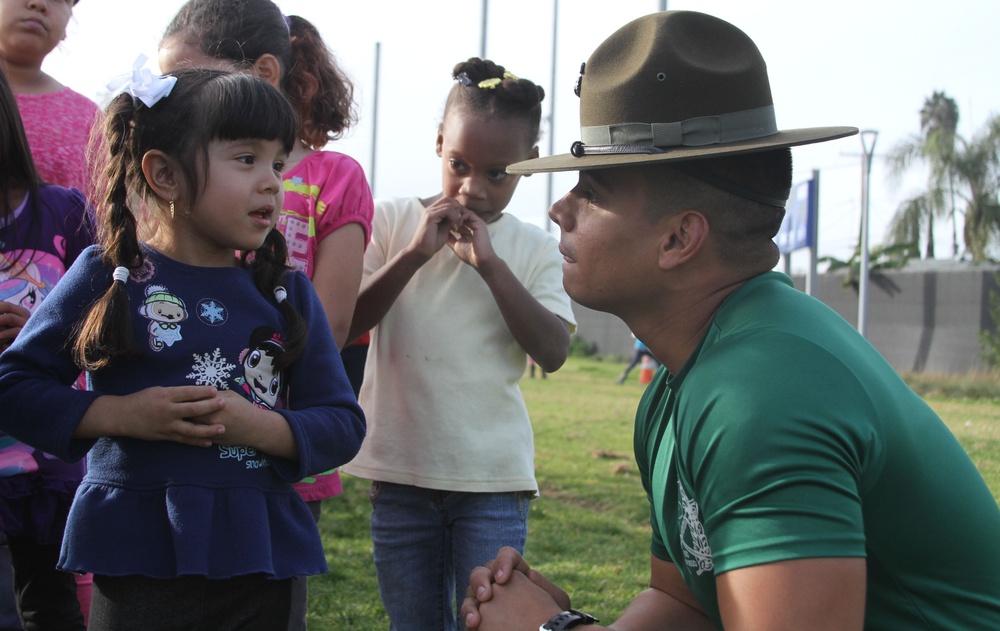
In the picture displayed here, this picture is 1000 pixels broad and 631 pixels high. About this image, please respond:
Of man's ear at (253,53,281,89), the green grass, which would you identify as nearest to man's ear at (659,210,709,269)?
man's ear at (253,53,281,89)

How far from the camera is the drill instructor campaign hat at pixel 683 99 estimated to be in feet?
6.16

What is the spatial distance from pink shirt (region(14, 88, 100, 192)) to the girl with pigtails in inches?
32.2

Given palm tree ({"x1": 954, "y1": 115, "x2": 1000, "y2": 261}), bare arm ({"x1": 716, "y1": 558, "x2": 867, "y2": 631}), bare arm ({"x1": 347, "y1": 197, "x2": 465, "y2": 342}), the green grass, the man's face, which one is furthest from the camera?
palm tree ({"x1": 954, "y1": 115, "x2": 1000, "y2": 261})

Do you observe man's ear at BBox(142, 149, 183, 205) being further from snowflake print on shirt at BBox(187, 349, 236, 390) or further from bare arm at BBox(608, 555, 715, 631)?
bare arm at BBox(608, 555, 715, 631)

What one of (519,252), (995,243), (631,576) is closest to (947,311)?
(995,243)

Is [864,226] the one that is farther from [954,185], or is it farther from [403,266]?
[403,266]

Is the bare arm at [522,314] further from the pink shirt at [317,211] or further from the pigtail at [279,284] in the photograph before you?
the pigtail at [279,284]

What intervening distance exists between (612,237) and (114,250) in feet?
3.58

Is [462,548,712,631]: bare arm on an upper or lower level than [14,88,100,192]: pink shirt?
lower

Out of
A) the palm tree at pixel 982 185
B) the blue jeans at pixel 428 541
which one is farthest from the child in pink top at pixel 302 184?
the palm tree at pixel 982 185

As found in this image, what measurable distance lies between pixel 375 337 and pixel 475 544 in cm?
76

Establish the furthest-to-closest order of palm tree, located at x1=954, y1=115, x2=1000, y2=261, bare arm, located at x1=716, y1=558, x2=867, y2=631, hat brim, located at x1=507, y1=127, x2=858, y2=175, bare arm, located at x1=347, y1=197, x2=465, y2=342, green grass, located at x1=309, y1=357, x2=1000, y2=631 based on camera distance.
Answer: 1. palm tree, located at x1=954, y1=115, x2=1000, y2=261
2. green grass, located at x1=309, y1=357, x2=1000, y2=631
3. bare arm, located at x1=347, y1=197, x2=465, y2=342
4. hat brim, located at x1=507, y1=127, x2=858, y2=175
5. bare arm, located at x1=716, y1=558, x2=867, y2=631

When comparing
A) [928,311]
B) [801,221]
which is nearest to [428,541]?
[801,221]

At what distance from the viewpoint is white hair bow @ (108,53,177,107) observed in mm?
2246
